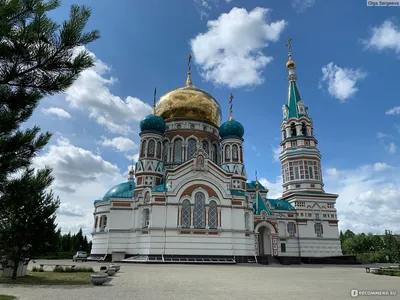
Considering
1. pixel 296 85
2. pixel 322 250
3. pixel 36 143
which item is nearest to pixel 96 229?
pixel 322 250

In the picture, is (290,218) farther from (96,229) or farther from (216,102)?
(96,229)

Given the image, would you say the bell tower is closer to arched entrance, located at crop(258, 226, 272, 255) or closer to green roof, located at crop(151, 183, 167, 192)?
arched entrance, located at crop(258, 226, 272, 255)

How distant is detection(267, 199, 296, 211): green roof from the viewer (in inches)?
1425

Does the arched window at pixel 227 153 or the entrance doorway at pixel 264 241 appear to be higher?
the arched window at pixel 227 153

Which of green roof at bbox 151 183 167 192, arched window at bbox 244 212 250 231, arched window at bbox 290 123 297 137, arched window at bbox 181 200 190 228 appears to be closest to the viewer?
arched window at bbox 181 200 190 228

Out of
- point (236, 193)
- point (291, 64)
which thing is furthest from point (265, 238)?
point (291, 64)

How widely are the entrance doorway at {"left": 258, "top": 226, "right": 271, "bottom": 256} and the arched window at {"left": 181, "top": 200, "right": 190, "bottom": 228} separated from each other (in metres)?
9.20

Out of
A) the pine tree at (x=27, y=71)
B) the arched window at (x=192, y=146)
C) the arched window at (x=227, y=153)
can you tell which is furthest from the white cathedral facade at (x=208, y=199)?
the pine tree at (x=27, y=71)

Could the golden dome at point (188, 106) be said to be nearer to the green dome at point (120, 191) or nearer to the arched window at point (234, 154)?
the arched window at point (234, 154)

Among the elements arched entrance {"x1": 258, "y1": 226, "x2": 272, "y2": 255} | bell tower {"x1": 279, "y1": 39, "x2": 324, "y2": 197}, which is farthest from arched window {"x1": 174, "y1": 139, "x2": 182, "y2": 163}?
bell tower {"x1": 279, "y1": 39, "x2": 324, "y2": 197}

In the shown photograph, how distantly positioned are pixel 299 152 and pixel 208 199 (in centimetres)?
1494

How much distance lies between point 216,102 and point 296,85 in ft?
38.6

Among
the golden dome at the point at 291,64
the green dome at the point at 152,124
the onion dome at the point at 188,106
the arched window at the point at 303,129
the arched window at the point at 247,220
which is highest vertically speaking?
the golden dome at the point at 291,64

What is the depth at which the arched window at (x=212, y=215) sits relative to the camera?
28.9 metres
